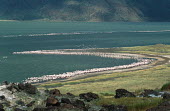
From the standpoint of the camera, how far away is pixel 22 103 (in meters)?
29.0

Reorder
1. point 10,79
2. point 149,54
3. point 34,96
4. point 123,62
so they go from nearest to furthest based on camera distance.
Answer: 1. point 34,96
2. point 10,79
3. point 123,62
4. point 149,54

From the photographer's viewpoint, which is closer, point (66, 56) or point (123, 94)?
point (123, 94)

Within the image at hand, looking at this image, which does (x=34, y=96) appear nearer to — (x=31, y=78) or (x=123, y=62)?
(x=31, y=78)

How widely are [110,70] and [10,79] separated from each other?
33434 mm

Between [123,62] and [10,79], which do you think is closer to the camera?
[10,79]

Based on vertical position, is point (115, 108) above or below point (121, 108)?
below

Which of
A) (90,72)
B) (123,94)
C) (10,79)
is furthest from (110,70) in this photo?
(123,94)

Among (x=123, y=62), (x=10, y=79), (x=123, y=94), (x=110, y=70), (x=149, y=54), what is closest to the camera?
(x=123, y=94)

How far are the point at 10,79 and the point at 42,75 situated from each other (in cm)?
1086

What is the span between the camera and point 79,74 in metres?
102

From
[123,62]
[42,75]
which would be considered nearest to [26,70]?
[42,75]

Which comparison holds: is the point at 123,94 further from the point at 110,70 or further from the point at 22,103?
the point at 110,70

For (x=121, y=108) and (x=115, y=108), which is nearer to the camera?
(x=121, y=108)

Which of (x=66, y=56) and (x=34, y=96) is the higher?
(x=34, y=96)
